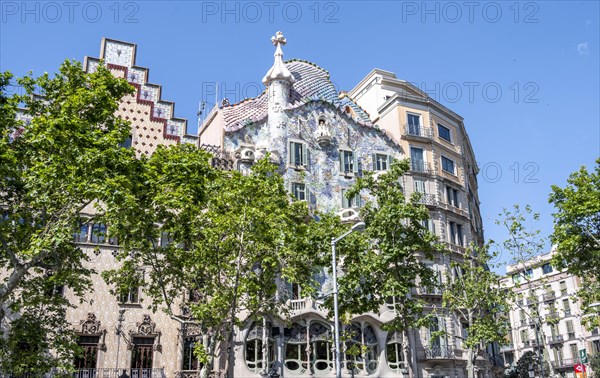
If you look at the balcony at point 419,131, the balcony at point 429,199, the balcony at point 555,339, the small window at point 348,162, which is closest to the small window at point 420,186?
the balcony at point 429,199

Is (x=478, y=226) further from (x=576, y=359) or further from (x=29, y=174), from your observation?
(x=29, y=174)

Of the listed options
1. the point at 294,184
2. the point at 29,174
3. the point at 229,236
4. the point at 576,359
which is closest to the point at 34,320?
the point at 29,174

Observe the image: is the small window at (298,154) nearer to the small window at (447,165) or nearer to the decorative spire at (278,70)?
the decorative spire at (278,70)

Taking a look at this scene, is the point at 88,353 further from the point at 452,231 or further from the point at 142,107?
the point at 452,231

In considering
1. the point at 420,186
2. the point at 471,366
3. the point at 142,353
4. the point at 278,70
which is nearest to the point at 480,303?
the point at 471,366

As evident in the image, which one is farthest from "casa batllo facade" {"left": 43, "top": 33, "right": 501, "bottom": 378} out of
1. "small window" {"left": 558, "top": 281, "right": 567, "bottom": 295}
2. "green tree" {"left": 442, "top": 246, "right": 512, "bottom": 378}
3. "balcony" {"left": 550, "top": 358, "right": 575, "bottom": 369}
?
"balcony" {"left": 550, "top": 358, "right": 575, "bottom": 369}

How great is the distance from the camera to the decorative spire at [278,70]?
39531 millimetres

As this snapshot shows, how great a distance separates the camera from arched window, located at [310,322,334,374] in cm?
3266

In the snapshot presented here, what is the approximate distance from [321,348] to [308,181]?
10710mm

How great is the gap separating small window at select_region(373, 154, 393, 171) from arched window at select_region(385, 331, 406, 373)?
11569mm

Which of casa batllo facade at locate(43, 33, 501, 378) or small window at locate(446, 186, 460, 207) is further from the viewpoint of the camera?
small window at locate(446, 186, 460, 207)

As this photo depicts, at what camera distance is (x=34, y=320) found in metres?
23.7

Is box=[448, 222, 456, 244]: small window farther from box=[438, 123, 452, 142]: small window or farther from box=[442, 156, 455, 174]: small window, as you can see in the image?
box=[438, 123, 452, 142]: small window

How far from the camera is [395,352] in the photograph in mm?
34844
